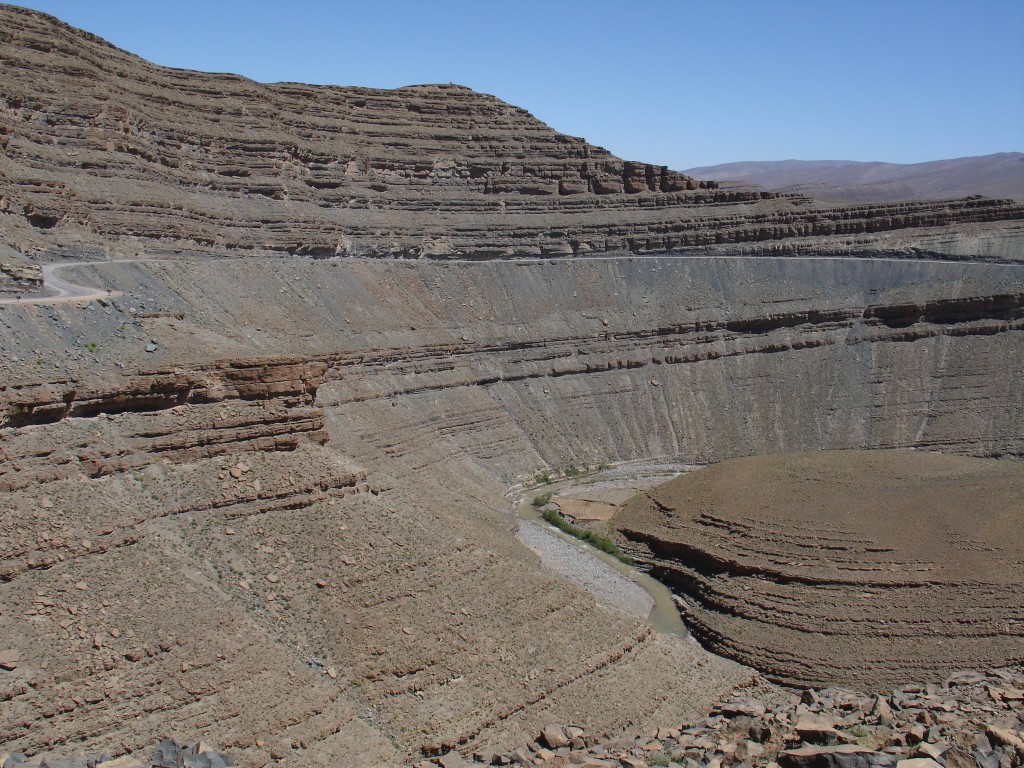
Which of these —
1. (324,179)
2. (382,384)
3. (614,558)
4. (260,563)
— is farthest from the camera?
(324,179)

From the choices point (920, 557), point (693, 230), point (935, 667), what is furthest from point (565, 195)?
point (935, 667)

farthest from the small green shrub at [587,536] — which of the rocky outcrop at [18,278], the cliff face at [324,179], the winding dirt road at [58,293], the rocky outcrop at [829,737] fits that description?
the cliff face at [324,179]

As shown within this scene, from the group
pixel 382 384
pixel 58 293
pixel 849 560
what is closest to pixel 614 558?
pixel 849 560

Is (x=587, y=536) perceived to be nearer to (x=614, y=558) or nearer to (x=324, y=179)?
(x=614, y=558)

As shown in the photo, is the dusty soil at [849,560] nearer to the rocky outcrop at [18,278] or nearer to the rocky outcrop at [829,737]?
the rocky outcrop at [829,737]

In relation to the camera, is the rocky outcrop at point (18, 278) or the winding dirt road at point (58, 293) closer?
the winding dirt road at point (58, 293)

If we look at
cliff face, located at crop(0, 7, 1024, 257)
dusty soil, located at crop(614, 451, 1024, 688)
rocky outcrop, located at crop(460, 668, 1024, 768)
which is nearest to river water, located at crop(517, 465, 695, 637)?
dusty soil, located at crop(614, 451, 1024, 688)
